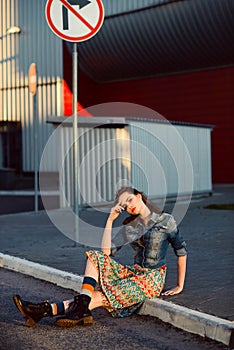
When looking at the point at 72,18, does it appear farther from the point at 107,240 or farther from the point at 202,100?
the point at 202,100

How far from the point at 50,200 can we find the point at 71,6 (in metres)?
10.3

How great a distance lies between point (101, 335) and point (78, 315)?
0.25 m

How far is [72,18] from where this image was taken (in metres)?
7.41

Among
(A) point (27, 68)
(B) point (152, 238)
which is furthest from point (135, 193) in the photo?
(A) point (27, 68)

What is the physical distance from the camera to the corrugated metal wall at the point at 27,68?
2698cm

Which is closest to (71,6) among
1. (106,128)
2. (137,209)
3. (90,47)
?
(137,209)

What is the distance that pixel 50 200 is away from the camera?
56.5ft

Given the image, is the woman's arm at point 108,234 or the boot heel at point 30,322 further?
the woman's arm at point 108,234

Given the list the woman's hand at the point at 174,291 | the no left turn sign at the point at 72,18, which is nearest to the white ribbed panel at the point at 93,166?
the no left turn sign at the point at 72,18

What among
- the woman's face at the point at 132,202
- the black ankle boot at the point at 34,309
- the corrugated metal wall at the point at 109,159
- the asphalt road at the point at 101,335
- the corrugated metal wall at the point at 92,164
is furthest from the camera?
the corrugated metal wall at the point at 92,164

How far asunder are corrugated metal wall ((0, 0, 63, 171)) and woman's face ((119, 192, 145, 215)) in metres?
21.2

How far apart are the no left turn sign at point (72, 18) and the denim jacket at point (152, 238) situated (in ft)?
10.3

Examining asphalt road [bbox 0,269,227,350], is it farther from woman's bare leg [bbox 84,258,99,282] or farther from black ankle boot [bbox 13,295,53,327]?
woman's bare leg [bbox 84,258,99,282]

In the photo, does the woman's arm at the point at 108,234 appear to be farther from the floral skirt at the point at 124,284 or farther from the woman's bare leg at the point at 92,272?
the woman's bare leg at the point at 92,272
